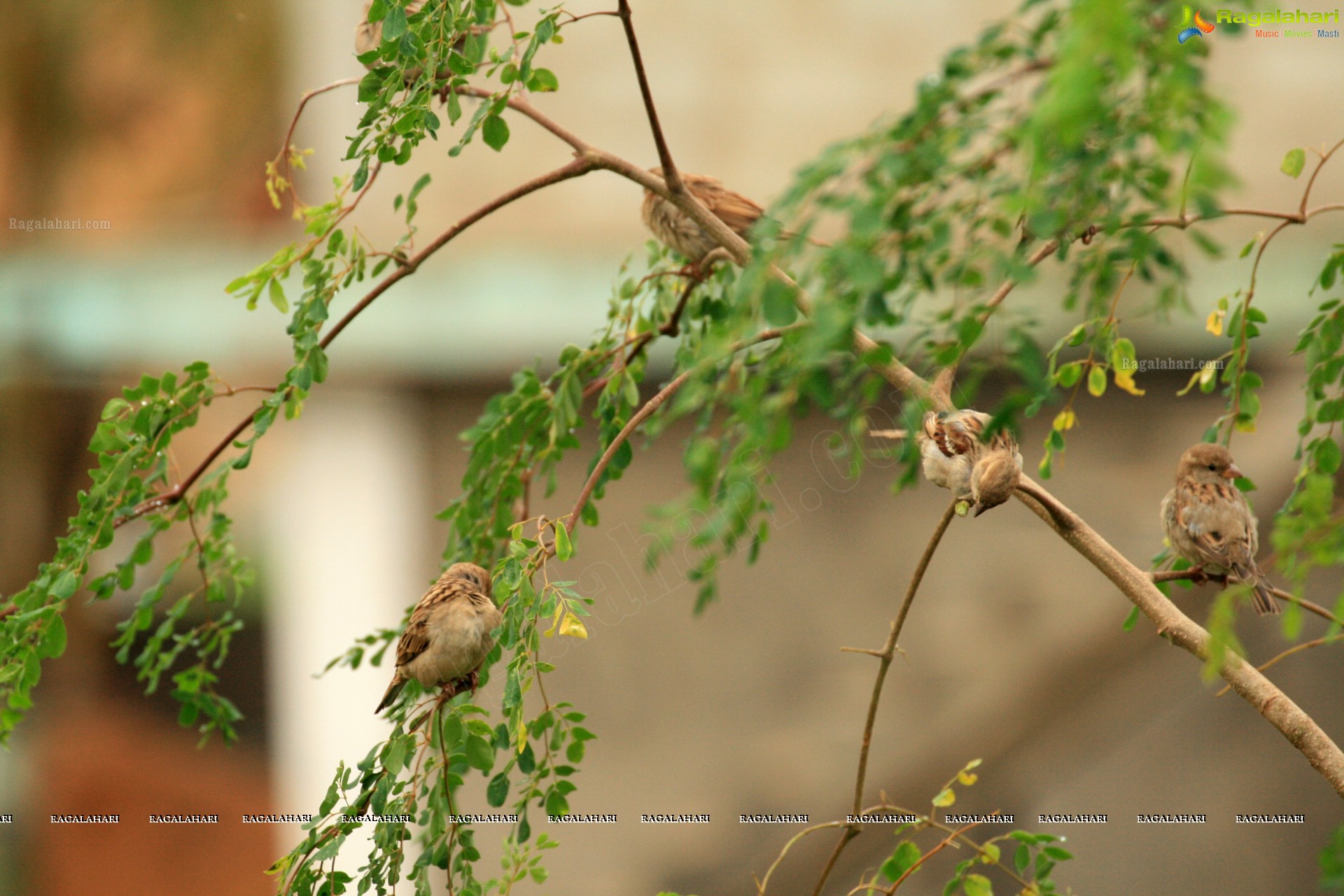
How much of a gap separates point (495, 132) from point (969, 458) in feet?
2.03

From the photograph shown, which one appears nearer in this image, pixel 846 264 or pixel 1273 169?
pixel 846 264

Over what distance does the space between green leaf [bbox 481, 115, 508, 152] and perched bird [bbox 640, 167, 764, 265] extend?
423mm

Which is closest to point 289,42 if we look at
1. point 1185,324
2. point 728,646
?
point 728,646

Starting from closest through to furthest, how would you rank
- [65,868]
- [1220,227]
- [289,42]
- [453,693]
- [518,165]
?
[453,693]
[1220,227]
[518,165]
[289,42]
[65,868]

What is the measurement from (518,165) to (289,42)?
32.9 inches

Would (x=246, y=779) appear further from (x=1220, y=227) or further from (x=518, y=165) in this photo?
(x=1220, y=227)

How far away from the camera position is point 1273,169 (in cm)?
289

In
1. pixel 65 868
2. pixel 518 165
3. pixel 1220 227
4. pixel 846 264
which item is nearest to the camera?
pixel 846 264

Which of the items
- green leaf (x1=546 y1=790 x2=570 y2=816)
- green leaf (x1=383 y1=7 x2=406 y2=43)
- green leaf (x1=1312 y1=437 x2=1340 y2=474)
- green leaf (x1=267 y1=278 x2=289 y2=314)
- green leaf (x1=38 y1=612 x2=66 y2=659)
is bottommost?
green leaf (x1=546 y1=790 x2=570 y2=816)

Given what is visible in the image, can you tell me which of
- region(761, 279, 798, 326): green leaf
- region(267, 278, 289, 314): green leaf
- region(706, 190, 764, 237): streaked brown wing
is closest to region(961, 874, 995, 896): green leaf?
region(761, 279, 798, 326): green leaf

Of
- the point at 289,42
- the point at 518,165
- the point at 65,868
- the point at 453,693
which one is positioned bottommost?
the point at 65,868

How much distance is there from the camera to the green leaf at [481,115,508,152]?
3.75 ft

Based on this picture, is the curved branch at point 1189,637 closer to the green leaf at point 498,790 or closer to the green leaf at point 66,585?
the green leaf at point 498,790

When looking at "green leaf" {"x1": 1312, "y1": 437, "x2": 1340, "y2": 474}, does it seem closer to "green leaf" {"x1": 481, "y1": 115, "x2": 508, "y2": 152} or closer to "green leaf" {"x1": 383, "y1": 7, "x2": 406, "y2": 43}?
"green leaf" {"x1": 481, "y1": 115, "x2": 508, "y2": 152}
